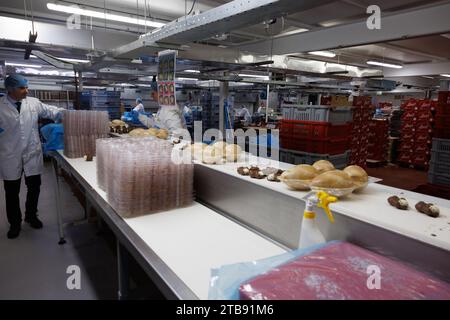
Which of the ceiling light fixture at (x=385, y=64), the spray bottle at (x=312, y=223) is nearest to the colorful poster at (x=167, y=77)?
the spray bottle at (x=312, y=223)

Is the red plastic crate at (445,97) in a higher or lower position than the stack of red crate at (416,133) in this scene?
higher

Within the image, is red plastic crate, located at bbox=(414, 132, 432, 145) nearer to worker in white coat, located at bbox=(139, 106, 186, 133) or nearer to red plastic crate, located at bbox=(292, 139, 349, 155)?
red plastic crate, located at bbox=(292, 139, 349, 155)

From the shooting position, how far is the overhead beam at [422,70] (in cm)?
752

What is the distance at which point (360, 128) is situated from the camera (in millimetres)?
6086

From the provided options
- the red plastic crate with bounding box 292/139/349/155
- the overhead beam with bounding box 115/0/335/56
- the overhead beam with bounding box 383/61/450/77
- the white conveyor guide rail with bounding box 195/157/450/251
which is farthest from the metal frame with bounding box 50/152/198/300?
the overhead beam with bounding box 383/61/450/77

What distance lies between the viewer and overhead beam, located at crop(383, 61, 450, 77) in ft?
24.7

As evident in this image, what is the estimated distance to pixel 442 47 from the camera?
6.61 meters

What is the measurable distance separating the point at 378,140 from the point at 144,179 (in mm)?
7711

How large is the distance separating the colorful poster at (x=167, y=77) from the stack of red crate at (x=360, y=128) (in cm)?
457

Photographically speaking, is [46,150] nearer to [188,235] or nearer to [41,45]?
[41,45]

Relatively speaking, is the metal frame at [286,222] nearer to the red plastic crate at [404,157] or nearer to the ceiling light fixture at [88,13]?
the ceiling light fixture at [88,13]

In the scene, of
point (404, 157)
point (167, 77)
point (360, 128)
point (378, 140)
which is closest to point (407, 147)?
point (404, 157)
